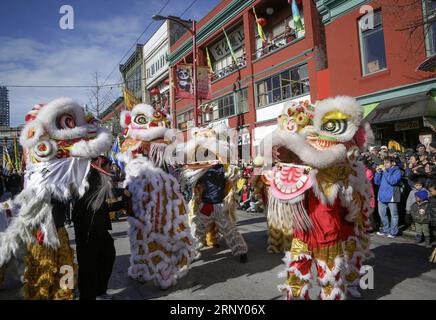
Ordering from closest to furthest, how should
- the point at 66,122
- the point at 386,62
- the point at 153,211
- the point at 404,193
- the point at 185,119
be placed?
the point at 66,122 → the point at 153,211 → the point at 404,193 → the point at 386,62 → the point at 185,119

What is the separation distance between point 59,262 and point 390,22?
11.2 metres

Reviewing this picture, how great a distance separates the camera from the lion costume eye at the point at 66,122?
3.24 m

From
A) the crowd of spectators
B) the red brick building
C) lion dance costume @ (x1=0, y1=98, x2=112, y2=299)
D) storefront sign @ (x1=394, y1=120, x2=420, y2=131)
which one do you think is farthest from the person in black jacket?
storefront sign @ (x1=394, y1=120, x2=420, y2=131)

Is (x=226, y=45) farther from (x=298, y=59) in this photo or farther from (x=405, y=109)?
(x=405, y=109)

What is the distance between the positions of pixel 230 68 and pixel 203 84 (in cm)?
533

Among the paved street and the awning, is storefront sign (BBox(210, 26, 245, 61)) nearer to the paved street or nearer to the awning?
the awning

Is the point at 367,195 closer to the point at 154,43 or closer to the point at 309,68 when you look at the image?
the point at 309,68

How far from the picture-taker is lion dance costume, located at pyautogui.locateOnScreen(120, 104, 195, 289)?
3760mm

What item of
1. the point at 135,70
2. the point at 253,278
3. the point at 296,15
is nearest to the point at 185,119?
the point at 135,70

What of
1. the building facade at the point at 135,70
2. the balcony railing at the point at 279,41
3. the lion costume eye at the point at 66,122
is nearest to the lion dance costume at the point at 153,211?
the lion costume eye at the point at 66,122

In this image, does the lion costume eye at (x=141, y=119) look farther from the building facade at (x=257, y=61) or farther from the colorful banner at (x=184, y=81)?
the building facade at (x=257, y=61)

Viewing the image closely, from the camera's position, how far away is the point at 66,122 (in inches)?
129

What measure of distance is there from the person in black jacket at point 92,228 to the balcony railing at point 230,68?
54.6ft
